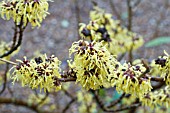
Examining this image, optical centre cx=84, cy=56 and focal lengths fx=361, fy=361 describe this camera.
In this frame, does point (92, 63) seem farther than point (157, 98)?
No

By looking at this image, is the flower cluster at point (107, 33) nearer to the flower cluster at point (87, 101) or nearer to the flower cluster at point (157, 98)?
the flower cluster at point (157, 98)

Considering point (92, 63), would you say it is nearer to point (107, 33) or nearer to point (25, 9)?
point (25, 9)

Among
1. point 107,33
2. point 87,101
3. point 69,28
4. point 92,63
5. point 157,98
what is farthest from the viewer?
point 69,28

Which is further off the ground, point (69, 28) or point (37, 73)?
point (69, 28)

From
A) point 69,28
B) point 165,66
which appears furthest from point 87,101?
point 69,28

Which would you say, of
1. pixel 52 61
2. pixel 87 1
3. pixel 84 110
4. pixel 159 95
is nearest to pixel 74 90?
pixel 84 110

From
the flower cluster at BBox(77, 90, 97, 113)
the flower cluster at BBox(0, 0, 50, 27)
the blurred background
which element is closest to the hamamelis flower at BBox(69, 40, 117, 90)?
the flower cluster at BBox(0, 0, 50, 27)

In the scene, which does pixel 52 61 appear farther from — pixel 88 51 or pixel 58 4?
pixel 58 4
